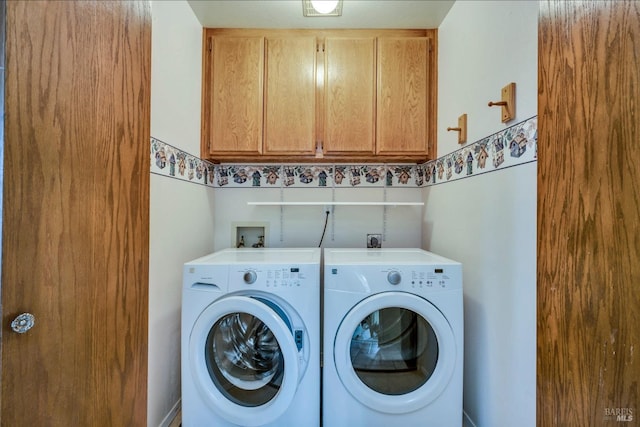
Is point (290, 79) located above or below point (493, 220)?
above

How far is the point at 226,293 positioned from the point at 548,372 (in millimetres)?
1153

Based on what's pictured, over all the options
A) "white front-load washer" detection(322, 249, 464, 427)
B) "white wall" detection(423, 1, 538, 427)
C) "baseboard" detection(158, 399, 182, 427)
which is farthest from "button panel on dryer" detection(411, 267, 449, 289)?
"baseboard" detection(158, 399, 182, 427)

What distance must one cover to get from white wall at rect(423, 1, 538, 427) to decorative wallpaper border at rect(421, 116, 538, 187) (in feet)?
0.10

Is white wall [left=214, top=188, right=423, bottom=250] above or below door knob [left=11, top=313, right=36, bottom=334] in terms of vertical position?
above

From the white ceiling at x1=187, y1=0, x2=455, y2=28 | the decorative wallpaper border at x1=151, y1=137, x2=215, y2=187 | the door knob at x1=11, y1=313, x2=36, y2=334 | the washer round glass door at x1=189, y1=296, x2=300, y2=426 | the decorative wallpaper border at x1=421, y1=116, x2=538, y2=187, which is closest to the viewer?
the door knob at x1=11, y1=313, x2=36, y2=334

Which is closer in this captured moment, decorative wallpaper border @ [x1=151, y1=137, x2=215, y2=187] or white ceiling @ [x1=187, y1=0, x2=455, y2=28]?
decorative wallpaper border @ [x1=151, y1=137, x2=215, y2=187]

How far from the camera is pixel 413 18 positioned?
164 cm

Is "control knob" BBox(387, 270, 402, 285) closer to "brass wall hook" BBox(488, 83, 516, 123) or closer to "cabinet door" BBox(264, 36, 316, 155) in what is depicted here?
"brass wall hook" BBox(488, 83, 516, 123)

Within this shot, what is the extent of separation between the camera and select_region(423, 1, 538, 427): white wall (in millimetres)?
967

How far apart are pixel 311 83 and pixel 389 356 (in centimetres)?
166

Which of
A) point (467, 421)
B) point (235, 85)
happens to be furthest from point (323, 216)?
point (467, 421)

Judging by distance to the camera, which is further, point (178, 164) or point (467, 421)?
point (178, 164)

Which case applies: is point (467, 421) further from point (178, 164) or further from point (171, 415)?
point (178, 164)

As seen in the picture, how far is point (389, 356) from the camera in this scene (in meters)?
1.26
